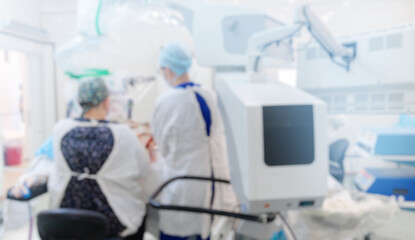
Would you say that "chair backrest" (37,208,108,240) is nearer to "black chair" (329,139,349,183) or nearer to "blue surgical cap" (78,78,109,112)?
"blue surgical cap" (78,78,109,112)

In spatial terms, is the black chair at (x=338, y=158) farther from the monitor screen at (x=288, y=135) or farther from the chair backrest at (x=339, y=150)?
the monitor screen at (x=288, y=135)

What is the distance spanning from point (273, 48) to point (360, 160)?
322cm

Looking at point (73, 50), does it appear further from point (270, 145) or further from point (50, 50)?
point (50, 50)

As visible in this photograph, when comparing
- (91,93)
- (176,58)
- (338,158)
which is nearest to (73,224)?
(91,93)

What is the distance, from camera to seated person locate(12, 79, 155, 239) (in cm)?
141

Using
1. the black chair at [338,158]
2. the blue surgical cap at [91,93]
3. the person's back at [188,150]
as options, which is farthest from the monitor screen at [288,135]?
the black chair at [338,158]

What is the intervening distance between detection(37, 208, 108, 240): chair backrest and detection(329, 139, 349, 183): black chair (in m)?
2.35

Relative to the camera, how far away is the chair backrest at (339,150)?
9.87 feet

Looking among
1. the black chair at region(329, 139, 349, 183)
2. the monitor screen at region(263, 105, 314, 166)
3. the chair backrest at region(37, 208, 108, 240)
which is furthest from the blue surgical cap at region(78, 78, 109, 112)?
the black chair at region(329, 139, 349, 183)

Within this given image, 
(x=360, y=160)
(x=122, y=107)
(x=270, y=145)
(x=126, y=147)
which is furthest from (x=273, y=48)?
(x=360, y=160)

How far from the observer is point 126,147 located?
4.84 ft

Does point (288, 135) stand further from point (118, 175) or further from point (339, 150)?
point (339, 150)

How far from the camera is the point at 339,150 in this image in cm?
305

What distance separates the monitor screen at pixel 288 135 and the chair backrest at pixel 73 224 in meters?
0.85
